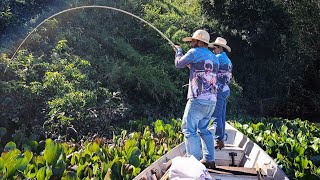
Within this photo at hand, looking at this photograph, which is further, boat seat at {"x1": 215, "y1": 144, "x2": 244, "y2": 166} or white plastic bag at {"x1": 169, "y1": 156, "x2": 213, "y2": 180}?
boat seat at {"x1": 215, "y1": 144, "x2": 244, "y2": 166}

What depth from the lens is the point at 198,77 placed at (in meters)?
4.74

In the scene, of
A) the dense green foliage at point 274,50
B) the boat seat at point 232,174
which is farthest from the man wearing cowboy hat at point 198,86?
the dense green foliage at point 274,50

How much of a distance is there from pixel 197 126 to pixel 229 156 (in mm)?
1381

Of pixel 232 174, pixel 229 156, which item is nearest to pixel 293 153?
pixel 229 156

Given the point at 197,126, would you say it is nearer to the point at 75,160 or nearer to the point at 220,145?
the point at 220,145

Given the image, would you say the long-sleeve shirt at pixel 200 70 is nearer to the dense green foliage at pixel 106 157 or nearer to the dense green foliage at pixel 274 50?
the dense green foliage at pixel 106 157

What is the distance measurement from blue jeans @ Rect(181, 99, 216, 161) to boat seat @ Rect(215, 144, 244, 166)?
110 cm

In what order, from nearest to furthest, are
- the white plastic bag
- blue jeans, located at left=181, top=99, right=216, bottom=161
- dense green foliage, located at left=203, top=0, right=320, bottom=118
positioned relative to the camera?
the white plastic bag, blue jeans, located at left=181, top=99, right=216, bottom=161, dense green foliage, located at left=203, top=0, right=320, bottom=118

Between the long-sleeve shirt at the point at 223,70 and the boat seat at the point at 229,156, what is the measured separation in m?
0.87

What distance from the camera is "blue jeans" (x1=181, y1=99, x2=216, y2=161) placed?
4.74 metres

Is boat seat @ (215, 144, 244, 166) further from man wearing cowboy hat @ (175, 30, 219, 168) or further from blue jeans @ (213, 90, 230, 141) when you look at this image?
man wearing cowboy hat @ (175, 30, 219, 168)

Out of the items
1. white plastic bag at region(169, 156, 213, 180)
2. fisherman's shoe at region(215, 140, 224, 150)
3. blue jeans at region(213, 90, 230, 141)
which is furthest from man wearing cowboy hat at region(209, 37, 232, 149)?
white plastic bag at region(169, 156, 213, 180)

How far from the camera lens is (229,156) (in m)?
6.02

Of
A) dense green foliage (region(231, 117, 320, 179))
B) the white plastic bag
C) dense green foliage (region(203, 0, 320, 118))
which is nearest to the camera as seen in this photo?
the white plastic bag
